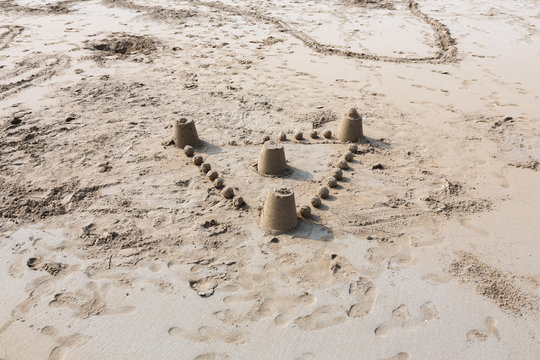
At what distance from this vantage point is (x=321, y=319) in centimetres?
249

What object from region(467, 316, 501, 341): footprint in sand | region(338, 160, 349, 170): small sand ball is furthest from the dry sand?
region(338, 160, 349, 170): small sand ball

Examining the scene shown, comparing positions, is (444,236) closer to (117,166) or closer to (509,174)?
(509,174)

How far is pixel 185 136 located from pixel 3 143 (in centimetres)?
188

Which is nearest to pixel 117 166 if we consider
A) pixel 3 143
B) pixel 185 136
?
pixel 185 136

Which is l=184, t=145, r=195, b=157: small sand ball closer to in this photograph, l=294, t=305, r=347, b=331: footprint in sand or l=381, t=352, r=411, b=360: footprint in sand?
l=294, t=305, r=347, b=331: footprint in sand

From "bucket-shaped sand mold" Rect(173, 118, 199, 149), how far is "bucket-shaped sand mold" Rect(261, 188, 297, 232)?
4.92 ft

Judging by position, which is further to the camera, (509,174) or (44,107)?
(44,107)

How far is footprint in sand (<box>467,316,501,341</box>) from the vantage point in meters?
2.37

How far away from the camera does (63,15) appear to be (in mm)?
9562

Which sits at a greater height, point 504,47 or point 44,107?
point 504,47

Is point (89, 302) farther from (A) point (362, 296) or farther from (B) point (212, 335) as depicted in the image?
(A) point (362, 296)

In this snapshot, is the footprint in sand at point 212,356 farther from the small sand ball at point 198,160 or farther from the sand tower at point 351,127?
the sand tower at point 351,127

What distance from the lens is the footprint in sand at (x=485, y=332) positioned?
237 cm

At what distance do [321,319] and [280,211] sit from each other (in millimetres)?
865
